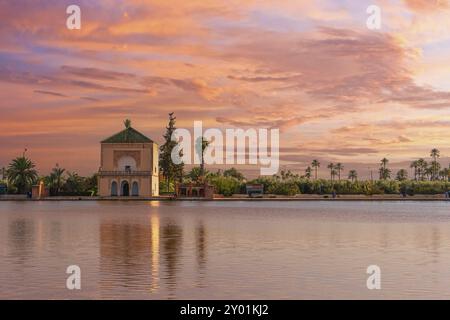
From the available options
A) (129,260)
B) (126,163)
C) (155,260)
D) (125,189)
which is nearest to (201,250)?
(155,260)

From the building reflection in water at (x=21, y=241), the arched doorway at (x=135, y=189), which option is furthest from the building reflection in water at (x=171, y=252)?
the arched doorway at (x=135, y=189)

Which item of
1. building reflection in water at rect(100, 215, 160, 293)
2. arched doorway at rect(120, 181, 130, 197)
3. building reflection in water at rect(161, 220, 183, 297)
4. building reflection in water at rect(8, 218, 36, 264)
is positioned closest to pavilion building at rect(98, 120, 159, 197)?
arched doorway at rect(120, 181, 130, 197)

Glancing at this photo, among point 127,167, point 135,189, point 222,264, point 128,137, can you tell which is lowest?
point 222,264

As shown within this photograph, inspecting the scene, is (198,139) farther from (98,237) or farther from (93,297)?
(93,297)

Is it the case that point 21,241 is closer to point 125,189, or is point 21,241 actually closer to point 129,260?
point 129,260

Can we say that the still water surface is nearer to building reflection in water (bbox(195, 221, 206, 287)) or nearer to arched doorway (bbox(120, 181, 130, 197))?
building reflection in water (bbox(195, 221, 206, 287))

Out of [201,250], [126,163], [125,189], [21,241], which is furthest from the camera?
[125,189]

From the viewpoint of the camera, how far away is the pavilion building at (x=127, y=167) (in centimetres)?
10178

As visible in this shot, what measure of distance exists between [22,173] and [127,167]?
17131 mm

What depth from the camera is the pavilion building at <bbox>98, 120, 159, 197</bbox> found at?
101775 mm

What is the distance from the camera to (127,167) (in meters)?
103

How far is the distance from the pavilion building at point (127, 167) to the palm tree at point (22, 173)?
12007mm

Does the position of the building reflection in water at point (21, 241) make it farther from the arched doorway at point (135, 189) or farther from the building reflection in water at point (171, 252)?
the arched doorway at point (135, 189)
